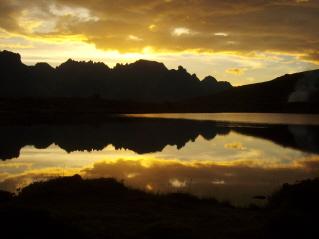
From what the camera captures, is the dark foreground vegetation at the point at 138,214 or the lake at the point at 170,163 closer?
the dark foreground vegetation at the point at 138,214

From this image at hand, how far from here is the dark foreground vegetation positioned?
12.1 meters

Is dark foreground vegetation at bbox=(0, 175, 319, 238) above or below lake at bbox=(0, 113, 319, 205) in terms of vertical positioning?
above

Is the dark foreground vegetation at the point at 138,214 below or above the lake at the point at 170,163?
above

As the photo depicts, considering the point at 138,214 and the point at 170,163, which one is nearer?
the point at 138,214

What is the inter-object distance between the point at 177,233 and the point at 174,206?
630cm

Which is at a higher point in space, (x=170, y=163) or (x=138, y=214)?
(x=138, y=214)

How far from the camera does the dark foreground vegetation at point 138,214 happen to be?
39.5 ft

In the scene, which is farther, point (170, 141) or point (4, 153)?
point (170, 141)

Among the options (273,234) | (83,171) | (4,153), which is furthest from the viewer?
(4,153)

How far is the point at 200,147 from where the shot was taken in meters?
56.0

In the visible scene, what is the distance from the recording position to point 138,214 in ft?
58.7

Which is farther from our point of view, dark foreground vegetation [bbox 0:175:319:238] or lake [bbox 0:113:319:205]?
lake [bbox 0:113:319:205]

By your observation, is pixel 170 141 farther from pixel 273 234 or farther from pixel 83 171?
pixel 273 234

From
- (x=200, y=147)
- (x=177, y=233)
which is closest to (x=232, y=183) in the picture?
(x=177, y=233)
